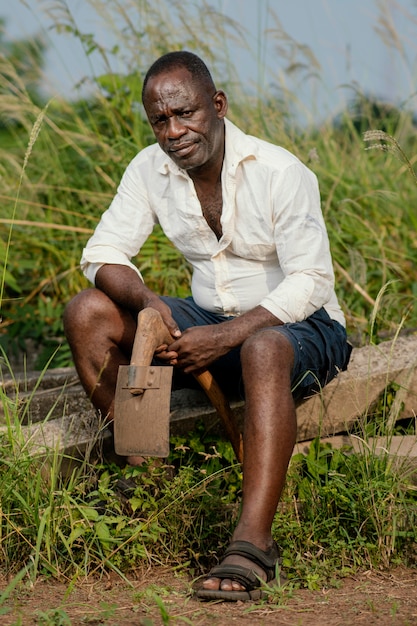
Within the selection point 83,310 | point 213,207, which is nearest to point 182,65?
point 213,207

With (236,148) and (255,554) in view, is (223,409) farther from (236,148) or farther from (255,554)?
(236,148)

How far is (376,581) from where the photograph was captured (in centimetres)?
292

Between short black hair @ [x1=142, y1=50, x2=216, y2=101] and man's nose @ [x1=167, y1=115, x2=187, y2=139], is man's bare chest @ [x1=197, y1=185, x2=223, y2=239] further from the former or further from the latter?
short black hair @ [x1=142, y1=50, x2=216, y2=101]

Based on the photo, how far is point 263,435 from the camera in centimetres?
286

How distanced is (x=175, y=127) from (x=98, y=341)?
0.83m

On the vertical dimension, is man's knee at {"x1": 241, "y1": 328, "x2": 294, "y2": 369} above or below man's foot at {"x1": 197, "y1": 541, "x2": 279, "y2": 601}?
above

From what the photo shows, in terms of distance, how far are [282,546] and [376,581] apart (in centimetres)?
33

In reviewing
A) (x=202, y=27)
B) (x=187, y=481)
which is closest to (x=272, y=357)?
(x=187, y=481)

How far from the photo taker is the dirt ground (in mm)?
2553

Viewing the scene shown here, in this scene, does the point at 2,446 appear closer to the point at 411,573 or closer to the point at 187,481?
the point at 187,481

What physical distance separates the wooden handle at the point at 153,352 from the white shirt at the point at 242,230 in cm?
35

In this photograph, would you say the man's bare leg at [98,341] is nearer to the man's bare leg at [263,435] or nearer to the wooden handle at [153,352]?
the wooden handle at [153,352]

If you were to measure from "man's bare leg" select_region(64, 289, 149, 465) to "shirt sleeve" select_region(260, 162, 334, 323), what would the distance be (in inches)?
23.9

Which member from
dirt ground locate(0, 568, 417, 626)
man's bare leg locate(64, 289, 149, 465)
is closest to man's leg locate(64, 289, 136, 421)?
man's bare leg locate(64, 289, 149, 465)
